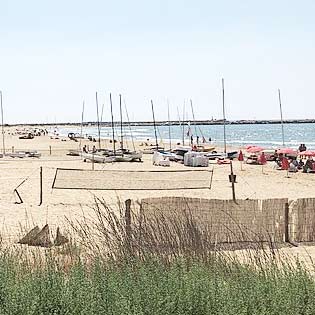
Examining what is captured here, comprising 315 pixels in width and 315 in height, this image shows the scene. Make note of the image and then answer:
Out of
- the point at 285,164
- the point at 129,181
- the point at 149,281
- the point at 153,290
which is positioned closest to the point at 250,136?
the point at 285,164

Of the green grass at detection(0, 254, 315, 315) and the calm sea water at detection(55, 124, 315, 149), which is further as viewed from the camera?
Answer: the calm sea water at detection(55, 124, 315, 149)

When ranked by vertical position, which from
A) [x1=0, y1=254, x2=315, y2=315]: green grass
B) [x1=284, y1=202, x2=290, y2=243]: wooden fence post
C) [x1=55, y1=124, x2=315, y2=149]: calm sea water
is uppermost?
[x1=0, y1=254, x2=315, y2=315]: green grass

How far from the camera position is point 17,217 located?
15000 millimetres

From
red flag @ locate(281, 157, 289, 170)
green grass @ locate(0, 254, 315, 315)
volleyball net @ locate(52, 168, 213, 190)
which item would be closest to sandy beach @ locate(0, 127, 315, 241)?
volleyball net @ locate(52, 168, 213, 190)

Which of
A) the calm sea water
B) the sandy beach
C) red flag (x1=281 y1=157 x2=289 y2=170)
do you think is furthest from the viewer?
the calm sea water

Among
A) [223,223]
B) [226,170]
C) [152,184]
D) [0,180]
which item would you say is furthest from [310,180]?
[223,223]

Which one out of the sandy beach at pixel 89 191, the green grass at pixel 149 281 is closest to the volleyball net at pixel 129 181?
the sandy beach at pixel 89 191

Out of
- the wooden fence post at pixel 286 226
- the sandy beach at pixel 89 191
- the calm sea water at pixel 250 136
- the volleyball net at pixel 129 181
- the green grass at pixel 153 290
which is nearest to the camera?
the green grass at pixel 153 290

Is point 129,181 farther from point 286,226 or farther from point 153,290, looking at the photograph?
point 153,290

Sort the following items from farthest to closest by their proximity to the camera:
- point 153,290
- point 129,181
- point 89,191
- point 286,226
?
point 129,181 → point 89,191 → point 286,226 → point 153,290

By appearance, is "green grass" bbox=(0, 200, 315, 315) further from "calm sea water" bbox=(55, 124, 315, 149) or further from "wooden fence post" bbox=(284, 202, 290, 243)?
"calm sea water" bbox=(55, 124, 315, 149)

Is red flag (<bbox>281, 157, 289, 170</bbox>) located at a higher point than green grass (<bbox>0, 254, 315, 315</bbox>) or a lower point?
lower

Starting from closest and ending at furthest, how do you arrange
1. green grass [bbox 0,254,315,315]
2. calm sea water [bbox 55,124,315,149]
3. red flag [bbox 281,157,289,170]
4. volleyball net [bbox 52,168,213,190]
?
green grass [bbox 0,254,315,315]
volleyball net [bbox 52,168,213,190]
red flag [bbox 281,157,289,170]
calm sea water [bbox 55,124,315,149]

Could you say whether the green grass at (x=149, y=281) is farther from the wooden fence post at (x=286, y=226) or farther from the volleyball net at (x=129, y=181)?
the volleyball net at (x=129, y=181)
